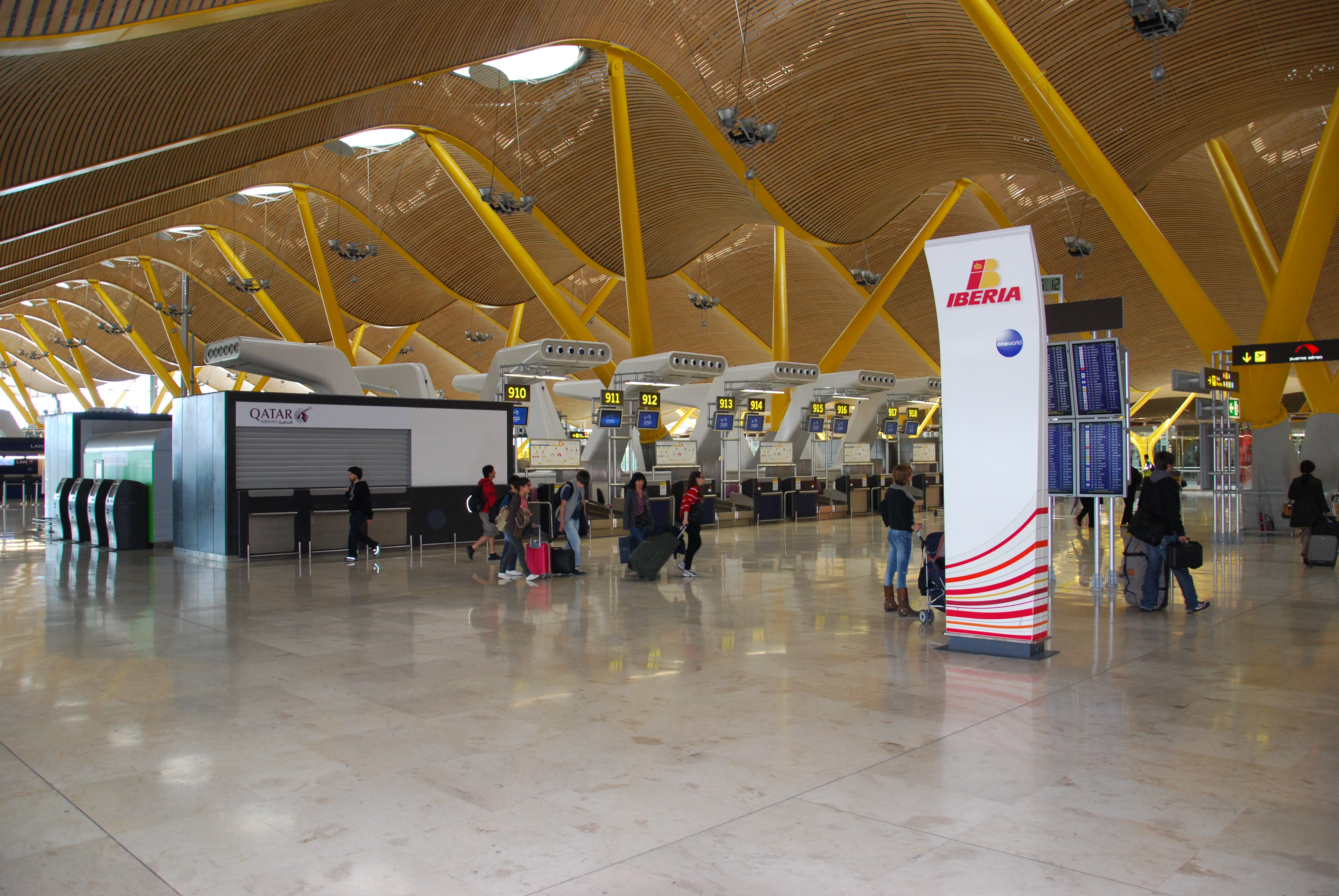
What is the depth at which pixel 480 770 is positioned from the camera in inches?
177

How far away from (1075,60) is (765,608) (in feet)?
49.0

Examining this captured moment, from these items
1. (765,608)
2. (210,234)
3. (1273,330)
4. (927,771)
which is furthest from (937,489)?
(210,234)

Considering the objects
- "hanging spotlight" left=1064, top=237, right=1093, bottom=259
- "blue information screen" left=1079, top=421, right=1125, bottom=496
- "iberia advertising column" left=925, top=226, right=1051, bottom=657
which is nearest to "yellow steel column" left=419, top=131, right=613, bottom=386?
"hanging spotlight" left=1064, top=237, right=1093, bottom=259

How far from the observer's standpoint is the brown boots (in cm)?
886

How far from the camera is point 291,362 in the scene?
653 inches

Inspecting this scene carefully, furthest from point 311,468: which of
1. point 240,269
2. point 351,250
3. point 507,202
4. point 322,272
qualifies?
point 240,269

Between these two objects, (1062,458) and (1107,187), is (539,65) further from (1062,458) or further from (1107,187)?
(1062,458)

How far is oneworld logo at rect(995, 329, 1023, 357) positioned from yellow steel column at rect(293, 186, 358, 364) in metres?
30.6

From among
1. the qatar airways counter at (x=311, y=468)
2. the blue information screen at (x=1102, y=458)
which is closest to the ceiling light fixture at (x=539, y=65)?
the qatar airways counter at (x=311, y=468)

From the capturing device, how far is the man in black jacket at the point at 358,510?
1362 centimetres

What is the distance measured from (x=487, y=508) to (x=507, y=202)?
44.4 ft

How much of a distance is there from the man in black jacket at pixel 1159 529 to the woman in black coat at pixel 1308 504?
4286mm

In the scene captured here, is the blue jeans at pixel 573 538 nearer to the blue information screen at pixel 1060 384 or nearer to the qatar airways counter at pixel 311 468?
the qatar airways counter at pixel 311 468

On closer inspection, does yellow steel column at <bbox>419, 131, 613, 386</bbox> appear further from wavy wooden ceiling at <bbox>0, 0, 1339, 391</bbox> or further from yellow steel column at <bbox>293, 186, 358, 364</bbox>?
yellow steel column at <bbox>293, 186, 358, 364</bbox>
